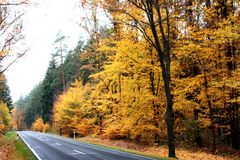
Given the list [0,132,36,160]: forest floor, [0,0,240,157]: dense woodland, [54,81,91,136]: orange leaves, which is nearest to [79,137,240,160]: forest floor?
Result: [0,0,240,157]: dense woodland

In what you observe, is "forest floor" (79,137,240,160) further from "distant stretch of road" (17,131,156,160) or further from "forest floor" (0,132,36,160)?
"forest floor" (0,132,36,160)

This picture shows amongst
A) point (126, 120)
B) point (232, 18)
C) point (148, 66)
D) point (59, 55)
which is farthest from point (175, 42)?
point (59, 55)

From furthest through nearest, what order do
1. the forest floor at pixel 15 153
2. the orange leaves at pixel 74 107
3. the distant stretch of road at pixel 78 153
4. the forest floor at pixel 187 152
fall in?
1. the orange leaves at pixel 74 107
2. the forest floor at pixel 187 152
3. the forest floor at pixel 15 153
4. the distant stretch of road at pixel 78 153

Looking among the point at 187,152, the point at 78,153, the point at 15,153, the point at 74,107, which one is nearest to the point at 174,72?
the point at 187,152

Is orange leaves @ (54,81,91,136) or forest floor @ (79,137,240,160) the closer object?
forest floor @ (79,137,240,160)

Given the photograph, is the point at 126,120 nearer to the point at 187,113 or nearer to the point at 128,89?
the point at 128,89

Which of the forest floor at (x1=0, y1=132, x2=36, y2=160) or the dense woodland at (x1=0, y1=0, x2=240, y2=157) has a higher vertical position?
the dense woodland at (x1=0, y1=0, x2=240, y2=157)

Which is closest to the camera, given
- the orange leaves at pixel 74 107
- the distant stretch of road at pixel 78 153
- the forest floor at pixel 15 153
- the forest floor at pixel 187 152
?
the distant stretch of road at pixel 78 153

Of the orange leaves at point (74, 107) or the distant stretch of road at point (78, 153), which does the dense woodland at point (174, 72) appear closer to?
the distant stretch of road at point (78, 153)

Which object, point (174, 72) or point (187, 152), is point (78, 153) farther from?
point (174, 72)

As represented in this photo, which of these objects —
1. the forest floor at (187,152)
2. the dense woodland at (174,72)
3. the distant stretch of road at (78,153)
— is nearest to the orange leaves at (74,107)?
the dense woodland at (174,72)

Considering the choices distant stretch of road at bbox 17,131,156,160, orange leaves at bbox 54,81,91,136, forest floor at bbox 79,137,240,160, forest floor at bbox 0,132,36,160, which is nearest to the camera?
distant stretch of road at bbox 17,131,156,160

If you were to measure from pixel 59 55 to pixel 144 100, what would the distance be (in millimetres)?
47355

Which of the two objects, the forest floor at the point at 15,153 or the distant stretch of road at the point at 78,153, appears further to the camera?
the forest floor at the point at 15,153
